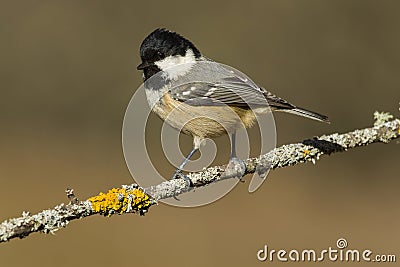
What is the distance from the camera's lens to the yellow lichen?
2.35m

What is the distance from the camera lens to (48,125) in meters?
5.67

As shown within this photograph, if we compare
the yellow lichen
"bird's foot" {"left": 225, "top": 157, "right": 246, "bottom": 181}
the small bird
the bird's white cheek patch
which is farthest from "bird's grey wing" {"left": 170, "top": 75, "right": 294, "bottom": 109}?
the yellow lichen

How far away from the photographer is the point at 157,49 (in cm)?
321

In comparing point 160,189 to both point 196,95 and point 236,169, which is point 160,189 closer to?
point 236,169

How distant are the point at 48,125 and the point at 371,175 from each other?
3.15 meters

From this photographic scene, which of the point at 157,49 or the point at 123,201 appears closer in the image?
the point at 123,201

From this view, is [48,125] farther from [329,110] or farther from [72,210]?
[72,210]

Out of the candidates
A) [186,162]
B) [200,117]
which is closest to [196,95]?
[200,117]

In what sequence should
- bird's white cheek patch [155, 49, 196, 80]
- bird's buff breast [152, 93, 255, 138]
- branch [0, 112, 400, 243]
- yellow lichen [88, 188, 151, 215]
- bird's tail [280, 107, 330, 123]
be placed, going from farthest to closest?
1. bird's white cheek patch [155, 49, 196, 80]
2. bird's buff breast [152, 93, 255, 138]
3. bird's tail [280, 107, 330, 123]
4. yellow lichen [88, 188, 151, 215]
5. branch [0, 112, 400, 243]

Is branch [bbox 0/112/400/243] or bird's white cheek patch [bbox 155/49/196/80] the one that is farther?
bird's white cheek patch [bbox 155/49/196/80]

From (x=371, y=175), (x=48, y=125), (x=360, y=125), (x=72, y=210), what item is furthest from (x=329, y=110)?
(x=72, y=210)

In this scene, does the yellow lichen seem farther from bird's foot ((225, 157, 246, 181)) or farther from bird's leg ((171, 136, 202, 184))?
bird's foot ((225, 157, 246, 181))

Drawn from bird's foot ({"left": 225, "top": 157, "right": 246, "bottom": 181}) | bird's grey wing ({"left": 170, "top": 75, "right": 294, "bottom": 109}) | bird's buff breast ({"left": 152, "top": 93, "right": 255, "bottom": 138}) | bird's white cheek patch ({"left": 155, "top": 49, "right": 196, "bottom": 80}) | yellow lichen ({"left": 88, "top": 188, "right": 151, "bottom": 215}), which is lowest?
yellow lichen ({"left": 88, "top": 188, "right": 151, "bottom": 215})

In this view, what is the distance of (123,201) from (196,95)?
3.11 feet
